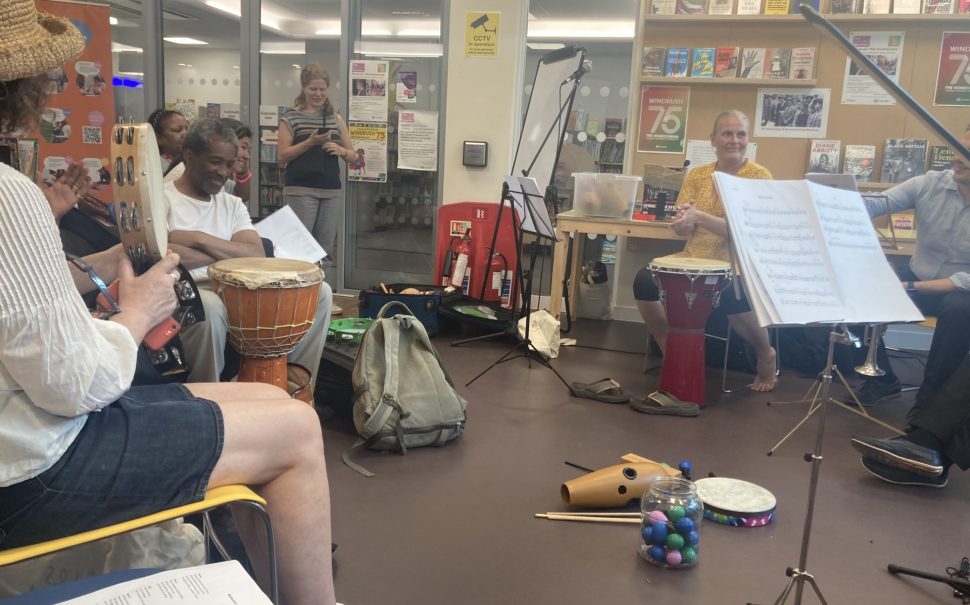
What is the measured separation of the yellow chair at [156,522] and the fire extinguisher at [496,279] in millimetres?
3754

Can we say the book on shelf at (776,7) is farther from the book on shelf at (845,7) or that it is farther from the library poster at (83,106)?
the library poster at (83,106)

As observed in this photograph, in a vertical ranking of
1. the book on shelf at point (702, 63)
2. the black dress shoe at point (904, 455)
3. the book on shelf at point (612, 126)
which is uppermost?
the book on shelf at point (702, 63)

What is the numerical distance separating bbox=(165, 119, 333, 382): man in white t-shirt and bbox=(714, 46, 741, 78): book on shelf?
126 inches

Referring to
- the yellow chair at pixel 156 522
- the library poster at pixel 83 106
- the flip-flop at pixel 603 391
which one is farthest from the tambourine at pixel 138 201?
the library poster at pixel 83 106

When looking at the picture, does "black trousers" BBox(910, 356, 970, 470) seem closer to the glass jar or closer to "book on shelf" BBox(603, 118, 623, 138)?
the glass jar

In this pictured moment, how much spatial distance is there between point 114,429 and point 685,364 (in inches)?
106

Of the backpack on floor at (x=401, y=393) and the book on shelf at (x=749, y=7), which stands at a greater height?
the book on shelf at (x=749, y=7)

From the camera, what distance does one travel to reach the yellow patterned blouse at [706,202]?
3.81 m

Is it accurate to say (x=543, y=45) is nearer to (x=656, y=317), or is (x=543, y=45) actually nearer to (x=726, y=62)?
(x=726, y=62)

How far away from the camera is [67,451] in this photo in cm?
115

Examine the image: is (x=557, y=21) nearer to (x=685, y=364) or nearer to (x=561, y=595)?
(x=685, y=364)

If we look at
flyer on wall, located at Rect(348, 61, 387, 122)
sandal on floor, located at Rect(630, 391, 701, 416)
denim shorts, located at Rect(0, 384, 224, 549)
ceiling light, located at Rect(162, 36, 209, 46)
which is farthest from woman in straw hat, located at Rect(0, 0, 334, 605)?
ceiling light, located at Rect(162, 36, 209, 46)

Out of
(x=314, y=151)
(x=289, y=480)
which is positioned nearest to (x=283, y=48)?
(x=314, y=151)

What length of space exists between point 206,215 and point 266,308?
732 millimetres
